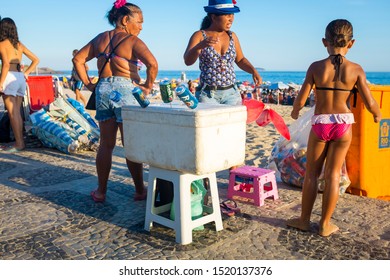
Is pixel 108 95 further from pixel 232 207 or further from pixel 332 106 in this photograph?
pixel 332 106

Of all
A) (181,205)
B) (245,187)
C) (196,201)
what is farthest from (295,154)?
(181,205)

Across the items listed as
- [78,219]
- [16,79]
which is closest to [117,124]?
[78,219]

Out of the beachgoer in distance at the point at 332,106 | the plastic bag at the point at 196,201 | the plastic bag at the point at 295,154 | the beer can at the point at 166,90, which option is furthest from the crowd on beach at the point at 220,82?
the plastic bag at the point at 295,154

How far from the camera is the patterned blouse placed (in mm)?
4223

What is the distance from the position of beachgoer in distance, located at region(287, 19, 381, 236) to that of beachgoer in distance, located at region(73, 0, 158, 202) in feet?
4.89

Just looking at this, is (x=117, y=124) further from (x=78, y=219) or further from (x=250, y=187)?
(x=250, y=187)

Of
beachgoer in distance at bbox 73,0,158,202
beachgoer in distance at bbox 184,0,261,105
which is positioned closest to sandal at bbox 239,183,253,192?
beachgoer in distance at bbox 184,0,261,105

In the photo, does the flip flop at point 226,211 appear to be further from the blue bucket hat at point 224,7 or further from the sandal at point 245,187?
the blue bucket hat at point 224,7

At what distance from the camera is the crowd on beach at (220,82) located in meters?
3.15

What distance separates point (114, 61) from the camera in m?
3.87

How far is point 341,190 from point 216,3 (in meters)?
2.35

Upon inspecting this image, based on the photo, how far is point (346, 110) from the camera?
319 centimetres

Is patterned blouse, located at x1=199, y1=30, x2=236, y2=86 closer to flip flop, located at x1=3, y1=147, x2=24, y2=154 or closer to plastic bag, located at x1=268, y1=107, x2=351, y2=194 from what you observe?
plastic bag, located at x1=268, y1=107, x2=351, y2=194

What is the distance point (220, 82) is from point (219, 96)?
0.15 m
